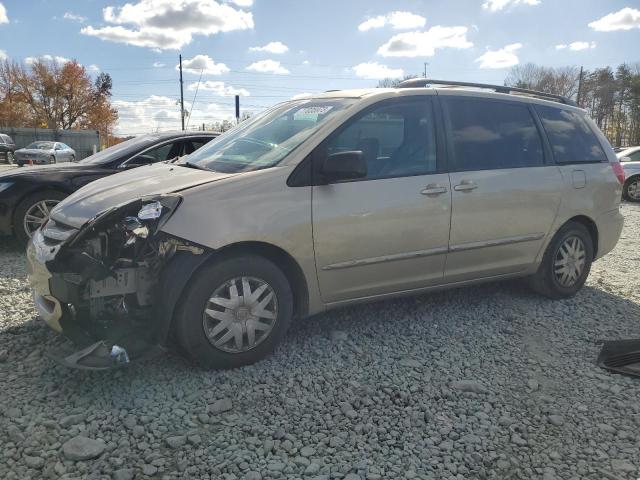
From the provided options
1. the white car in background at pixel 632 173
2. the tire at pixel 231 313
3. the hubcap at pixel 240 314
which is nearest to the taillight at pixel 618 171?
the tire at pixel 231 313

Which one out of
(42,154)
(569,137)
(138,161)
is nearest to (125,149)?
(138,161)

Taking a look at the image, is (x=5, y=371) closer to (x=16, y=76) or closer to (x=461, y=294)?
(x=461, y=294)

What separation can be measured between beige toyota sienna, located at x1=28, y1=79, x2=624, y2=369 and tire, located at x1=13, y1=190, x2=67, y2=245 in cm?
261

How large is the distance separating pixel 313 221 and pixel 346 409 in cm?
119

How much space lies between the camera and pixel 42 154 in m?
27.2

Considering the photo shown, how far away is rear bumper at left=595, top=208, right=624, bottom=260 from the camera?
16.4ft

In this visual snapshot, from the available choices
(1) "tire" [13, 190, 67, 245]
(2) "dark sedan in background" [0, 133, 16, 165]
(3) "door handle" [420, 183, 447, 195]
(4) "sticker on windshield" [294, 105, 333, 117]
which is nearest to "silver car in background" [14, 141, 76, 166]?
(2) "dark sedan in background" [0, 133, 16, 165]

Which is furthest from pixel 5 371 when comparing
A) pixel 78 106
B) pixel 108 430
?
pixel 78 106

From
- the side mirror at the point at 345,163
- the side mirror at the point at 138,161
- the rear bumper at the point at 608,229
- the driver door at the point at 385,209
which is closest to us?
the side mirror at the point at 345,163

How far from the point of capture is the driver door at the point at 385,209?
3521mm

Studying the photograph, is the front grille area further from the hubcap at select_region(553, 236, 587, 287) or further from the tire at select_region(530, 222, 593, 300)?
the hubcap at select_region(553, 236, 587, 287)

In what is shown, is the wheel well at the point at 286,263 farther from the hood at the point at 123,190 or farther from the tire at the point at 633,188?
the tire at the point at 633,188

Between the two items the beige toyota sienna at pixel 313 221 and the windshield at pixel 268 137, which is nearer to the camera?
the beige toyota sienna at pixel 313 221

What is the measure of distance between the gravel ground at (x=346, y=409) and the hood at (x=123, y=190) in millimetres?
950
